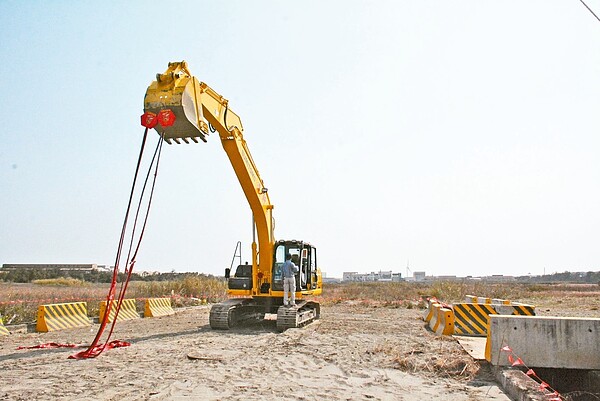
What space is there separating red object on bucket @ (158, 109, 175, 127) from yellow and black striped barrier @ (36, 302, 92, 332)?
303 inches

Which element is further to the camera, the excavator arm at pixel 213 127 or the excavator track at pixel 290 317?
the excavator track at pixel 290 317

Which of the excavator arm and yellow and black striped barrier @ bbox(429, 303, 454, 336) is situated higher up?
the excavator arm

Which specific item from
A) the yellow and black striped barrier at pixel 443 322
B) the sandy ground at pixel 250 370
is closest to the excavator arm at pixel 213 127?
the sandy ground at pixel 250 370

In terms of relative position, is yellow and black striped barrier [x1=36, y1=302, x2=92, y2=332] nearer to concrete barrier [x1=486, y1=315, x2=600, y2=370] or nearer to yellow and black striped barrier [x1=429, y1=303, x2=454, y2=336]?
yellow and black striped barrier [x1=429, y1=303, x2=454, y2=336]

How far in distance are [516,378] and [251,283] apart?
921 centimetres

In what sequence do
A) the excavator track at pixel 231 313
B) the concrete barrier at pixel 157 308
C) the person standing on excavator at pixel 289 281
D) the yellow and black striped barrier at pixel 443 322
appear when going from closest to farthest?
the yellow and black striped barrier at pixel 443 322
the excavator track at pixel 231 313
the person standing on excavator at pixel 289 281
the concrete barrier at pixel 157 308

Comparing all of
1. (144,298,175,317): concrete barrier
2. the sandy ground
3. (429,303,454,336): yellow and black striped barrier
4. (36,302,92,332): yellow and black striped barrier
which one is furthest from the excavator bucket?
(144,298,175,317): concrete barrier

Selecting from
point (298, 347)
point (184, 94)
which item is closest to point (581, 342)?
point (298, 347)

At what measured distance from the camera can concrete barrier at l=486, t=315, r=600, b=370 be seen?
7.82 m

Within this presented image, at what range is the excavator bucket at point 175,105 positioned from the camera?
10031 mm

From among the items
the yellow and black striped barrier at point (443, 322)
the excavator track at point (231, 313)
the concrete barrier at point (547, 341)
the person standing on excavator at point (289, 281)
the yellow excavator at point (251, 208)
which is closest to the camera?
the concrete barrier at point (547, 341)

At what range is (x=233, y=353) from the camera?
9.80 m

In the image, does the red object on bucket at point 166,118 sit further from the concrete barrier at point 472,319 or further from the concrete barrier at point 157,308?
the concrete barrier at point 157,308

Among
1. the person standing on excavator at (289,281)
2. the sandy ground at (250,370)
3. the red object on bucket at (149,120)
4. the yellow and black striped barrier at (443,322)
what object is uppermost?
the red object on bucket at (149,120)
